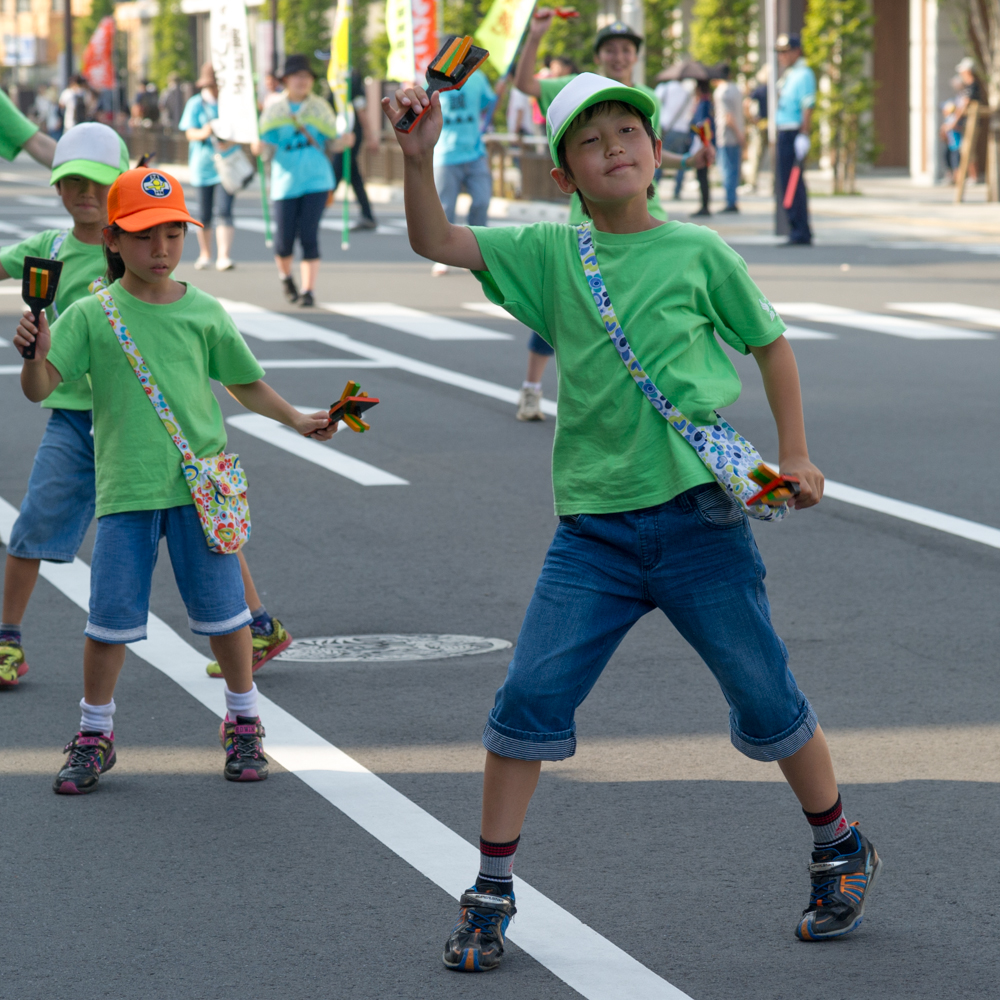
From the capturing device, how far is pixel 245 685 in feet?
17.0

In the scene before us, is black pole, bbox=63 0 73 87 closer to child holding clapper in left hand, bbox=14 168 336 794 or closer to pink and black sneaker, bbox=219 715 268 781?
child holding clapper in left hand, bbox=14 168 336 794

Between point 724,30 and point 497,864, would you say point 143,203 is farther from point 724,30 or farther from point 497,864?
point 724,30

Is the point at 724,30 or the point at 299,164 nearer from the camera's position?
the point at 299,164

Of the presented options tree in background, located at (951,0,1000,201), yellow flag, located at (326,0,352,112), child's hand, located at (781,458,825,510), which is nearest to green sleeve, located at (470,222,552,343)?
child's hand, located at (781,458,825,510)

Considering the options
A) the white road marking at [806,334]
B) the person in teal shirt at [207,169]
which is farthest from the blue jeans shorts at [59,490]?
the person in teal shirt at [207,169]

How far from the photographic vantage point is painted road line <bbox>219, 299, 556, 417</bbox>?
40.9 feet

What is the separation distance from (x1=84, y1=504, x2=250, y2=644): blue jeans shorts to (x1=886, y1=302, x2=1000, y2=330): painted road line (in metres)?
11.4

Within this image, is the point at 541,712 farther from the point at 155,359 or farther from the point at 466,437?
the point at 466,437

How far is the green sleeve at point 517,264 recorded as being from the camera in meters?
3.98

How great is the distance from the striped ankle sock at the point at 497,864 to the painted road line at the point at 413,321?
11.3 meters

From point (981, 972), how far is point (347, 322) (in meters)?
12.9

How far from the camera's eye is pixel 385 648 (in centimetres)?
649

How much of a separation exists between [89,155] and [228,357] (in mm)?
1166

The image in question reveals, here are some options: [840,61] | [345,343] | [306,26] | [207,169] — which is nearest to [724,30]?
[840,61]
